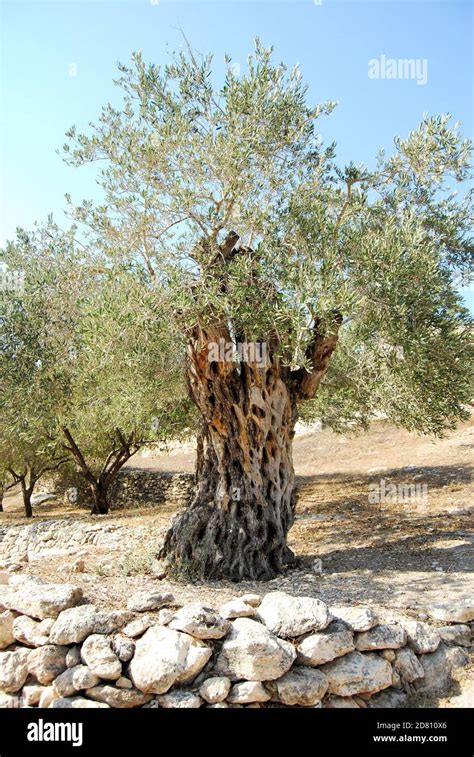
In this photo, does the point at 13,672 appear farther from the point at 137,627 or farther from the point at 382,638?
the point at 382,638

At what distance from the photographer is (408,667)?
258 inches

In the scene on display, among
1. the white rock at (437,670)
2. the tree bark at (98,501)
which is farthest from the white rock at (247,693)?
the tree bark at (98,501)

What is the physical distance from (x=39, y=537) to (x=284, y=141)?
14.9 m

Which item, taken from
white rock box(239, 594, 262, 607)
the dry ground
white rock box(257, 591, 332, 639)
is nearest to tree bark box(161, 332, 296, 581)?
the dry ground

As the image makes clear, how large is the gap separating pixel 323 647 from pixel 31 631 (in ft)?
10.5

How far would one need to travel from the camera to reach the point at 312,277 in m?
8.34

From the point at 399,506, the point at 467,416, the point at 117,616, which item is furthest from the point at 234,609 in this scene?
the point at 399,506

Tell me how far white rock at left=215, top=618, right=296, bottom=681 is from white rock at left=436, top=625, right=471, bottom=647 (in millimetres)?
2206

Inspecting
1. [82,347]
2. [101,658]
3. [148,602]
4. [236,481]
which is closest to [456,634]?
[148,602]

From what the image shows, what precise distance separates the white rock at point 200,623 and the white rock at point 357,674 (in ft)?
3.90

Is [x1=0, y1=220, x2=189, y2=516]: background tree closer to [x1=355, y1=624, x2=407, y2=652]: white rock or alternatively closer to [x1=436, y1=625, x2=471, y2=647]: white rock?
[x1=355, y1=624, x2=407, y2=652]: white rock

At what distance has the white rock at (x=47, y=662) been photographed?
610 centimetres
